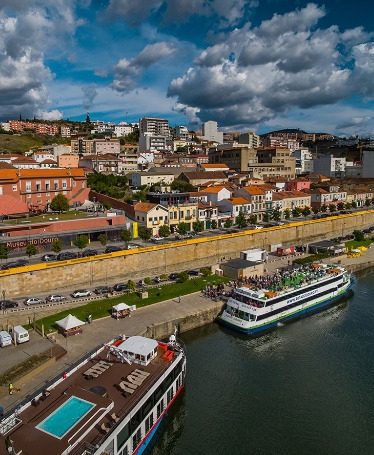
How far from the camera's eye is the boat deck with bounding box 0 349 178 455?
12867 millimetres

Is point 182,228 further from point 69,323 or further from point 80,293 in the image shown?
point 69,323

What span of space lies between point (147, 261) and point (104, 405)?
20.9 meters

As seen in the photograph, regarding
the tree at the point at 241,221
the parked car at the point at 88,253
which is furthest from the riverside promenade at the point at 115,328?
the tree at the point at 241,221

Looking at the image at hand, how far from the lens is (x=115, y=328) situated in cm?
2419

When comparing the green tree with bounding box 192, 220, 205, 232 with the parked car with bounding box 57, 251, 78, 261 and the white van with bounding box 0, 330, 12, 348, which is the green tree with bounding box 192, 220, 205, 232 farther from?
the white van with bounding box 0, 330, 12, 348

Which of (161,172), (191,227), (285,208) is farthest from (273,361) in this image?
(161,172)

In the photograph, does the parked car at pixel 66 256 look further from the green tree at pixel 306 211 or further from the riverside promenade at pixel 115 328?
the green tree at pixel 306 211

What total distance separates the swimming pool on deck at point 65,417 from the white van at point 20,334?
8.40 metres

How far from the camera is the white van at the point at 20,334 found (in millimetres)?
21906

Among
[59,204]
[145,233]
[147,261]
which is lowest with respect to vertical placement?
[147,261]

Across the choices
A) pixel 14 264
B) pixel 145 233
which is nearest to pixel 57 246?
pixel 14 264

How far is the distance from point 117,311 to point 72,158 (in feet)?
191

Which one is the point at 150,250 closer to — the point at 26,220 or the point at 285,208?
the point at 26,220

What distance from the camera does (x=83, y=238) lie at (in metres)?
35.0
